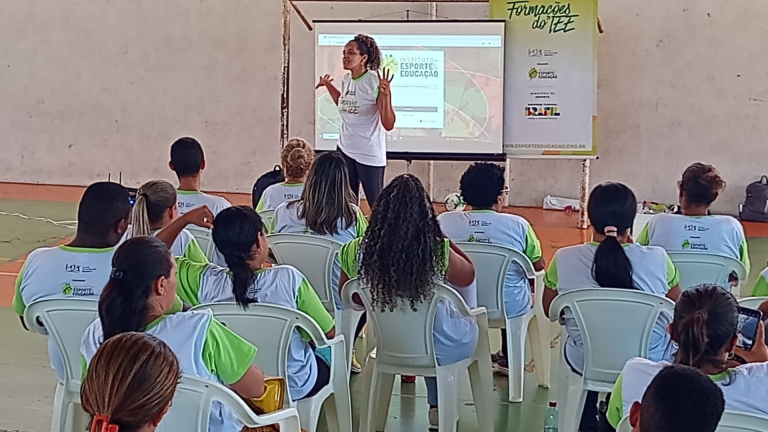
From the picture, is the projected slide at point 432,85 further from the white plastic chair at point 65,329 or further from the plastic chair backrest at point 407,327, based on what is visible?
the white plastic chair at point 65,329

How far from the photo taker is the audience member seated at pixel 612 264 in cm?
Answer: 317

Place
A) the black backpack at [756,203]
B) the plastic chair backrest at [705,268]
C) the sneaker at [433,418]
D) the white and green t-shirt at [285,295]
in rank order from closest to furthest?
the white and green t-shirt at [285,295] < the plastic chair backrest at [705,268] < the sneaker at [433,418] < the black backpack at [756,203]

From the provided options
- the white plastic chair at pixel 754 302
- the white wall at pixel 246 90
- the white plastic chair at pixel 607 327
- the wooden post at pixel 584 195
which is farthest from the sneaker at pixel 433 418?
the white wall at pixel 246 90

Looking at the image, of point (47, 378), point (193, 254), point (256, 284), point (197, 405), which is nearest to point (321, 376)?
point (256, 284)

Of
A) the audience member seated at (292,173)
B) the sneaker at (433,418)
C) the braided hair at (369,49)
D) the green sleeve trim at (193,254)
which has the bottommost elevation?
the sneaker at (433,418)

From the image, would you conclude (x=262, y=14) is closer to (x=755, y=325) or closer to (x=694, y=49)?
(x=694, y=49)

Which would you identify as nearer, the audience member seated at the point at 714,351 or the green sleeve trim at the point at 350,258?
the audience member seated at the point at 714,351

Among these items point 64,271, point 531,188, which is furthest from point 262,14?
point 64,271

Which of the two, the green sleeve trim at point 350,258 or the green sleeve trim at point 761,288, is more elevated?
the green sleeve trim at point 350,258

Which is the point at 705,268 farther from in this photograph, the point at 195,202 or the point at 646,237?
the point at 195,202

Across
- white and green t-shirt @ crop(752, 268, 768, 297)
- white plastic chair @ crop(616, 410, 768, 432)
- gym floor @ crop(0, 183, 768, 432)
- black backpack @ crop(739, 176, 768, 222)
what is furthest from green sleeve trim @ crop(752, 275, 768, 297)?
black backpack @ crop(739, 176, 768, 222)

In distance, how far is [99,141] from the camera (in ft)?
33.0

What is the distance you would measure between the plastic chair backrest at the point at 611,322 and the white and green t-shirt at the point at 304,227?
42.2 inches

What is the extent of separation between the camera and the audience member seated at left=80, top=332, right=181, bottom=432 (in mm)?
1582
